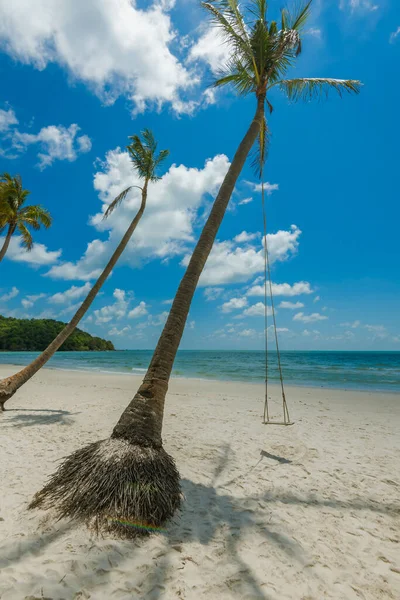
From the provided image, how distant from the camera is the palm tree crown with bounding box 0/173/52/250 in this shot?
15.0 meters

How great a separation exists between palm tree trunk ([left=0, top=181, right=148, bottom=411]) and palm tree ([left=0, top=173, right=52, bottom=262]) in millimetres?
7620

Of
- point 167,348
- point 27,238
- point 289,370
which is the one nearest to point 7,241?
point 27,238

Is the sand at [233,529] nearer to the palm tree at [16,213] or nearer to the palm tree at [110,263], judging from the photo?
the palm tree at [110,263]

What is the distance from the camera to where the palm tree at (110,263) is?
27.8 ft

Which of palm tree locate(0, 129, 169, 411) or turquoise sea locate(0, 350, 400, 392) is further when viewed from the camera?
turquoise sea locate(0, 350, 400, 392)

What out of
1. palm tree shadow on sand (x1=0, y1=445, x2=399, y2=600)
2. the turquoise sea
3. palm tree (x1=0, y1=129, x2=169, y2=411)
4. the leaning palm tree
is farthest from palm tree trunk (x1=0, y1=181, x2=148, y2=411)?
the turquoise sea

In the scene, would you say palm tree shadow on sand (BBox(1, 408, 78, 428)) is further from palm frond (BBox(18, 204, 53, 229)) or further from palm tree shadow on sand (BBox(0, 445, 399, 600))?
palm frond (BBox(18, 204, 53, 229))

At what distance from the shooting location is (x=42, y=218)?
54.0 ft

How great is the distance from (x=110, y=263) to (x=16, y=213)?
8829mm

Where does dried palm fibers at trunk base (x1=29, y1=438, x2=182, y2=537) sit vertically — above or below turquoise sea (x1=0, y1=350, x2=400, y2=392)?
above

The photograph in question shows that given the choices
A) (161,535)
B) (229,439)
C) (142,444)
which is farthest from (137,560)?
(229,439)

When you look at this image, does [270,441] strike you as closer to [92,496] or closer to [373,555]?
[373,555]

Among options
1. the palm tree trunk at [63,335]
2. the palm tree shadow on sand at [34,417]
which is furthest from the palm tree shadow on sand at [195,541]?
the palm tree trunk at [63,335]

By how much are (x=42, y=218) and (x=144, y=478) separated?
16.5 m
